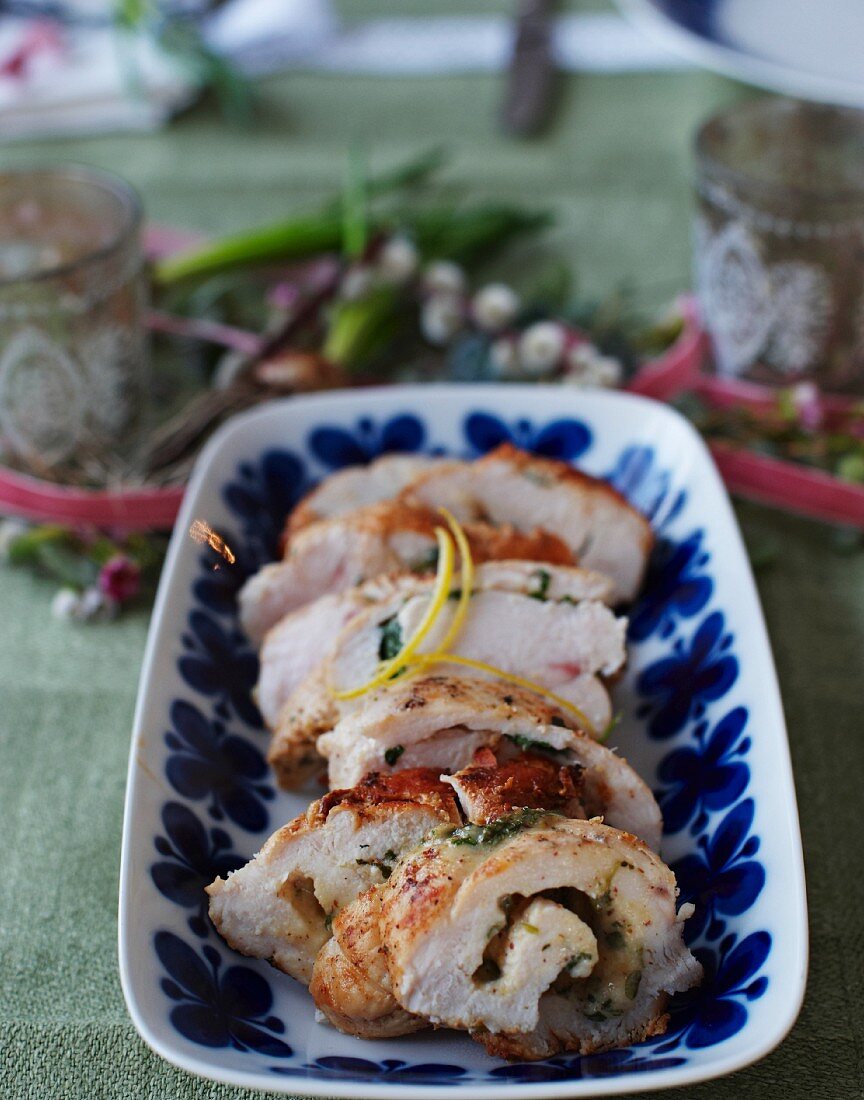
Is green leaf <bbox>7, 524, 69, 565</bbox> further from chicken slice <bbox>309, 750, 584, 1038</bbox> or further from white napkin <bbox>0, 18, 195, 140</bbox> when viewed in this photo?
Answer: white napkin <bbox>0, 18, 195, 140</bbox>

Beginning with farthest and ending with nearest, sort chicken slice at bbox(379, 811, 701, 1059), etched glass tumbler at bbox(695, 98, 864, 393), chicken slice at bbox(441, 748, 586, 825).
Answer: etched glass tumbler at bbox(695, 98, 864, 393)
chicken slice at bbox(441, 748, 586, 825)
chicken slice at bbox(379, 811, 701, 1059)

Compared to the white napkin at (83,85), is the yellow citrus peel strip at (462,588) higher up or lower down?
higher up

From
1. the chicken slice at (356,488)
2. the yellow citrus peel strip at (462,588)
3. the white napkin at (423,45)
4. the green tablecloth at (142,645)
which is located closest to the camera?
the green tablecloth at (142,645)

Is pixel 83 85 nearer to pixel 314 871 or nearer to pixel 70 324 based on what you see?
pixel 70 324

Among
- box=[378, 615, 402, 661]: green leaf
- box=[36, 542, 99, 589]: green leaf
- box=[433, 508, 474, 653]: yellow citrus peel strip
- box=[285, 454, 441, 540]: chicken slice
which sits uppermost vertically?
box=[433, 508, 474, 653]: yellow citrus peel strip

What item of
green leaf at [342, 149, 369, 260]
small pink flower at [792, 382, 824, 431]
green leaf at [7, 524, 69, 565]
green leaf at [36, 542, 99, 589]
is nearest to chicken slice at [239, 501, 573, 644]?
green leaf at [36, 542, 99, 589]

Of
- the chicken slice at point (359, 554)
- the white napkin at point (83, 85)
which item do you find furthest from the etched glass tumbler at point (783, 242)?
the white napkin at point (83, 85)

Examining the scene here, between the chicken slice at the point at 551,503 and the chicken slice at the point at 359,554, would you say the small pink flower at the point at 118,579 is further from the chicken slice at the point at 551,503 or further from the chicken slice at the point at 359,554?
the chicken slice at the point at 551,503
